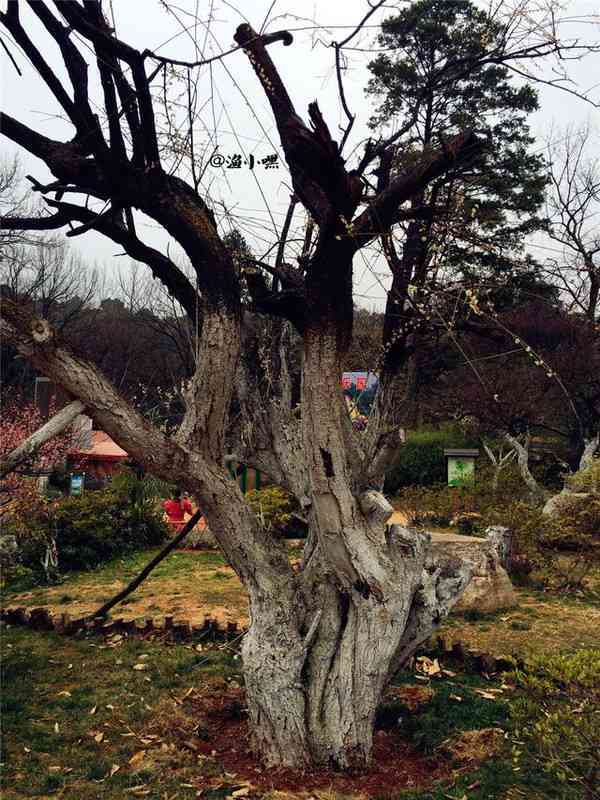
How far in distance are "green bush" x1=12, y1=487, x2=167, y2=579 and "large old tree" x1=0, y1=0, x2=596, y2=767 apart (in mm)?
6339

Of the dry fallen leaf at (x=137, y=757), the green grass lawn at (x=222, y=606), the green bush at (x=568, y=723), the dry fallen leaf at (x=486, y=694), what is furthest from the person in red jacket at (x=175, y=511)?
the green bush at (x=568, y=723)

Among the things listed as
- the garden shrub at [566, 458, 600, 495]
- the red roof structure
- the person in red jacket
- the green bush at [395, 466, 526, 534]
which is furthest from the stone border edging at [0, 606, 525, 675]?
the red roof structure

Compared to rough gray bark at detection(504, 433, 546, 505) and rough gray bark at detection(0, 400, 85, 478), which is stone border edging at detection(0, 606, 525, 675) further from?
rough gray bark at detection(504, 433, 546, 505)

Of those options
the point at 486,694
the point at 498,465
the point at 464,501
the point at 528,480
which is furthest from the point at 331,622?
the point at 498,465

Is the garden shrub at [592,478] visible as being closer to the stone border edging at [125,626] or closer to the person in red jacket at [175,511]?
the stone border edging at [125,626]

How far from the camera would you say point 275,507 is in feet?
40.4

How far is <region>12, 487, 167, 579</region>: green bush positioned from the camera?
1008cm

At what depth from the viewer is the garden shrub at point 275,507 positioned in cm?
1212

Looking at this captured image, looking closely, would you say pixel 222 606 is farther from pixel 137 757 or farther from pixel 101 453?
pixel 101 453

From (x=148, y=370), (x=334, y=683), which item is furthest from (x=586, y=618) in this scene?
(x=148, y=370)

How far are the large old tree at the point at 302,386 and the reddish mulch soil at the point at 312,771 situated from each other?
0.11 metres

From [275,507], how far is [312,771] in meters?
8.17

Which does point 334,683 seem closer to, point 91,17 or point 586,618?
point 91,17

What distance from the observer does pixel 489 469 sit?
1709 centimetres
